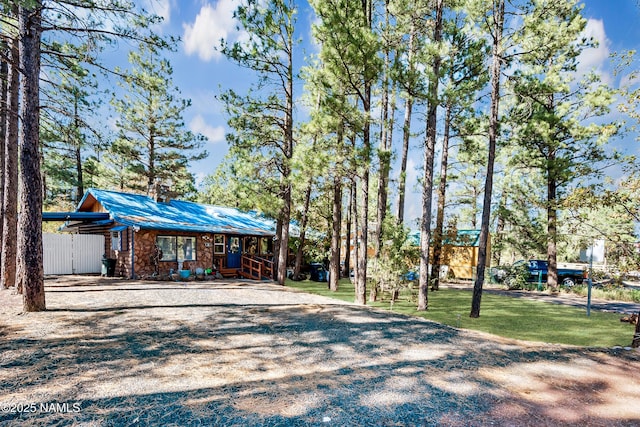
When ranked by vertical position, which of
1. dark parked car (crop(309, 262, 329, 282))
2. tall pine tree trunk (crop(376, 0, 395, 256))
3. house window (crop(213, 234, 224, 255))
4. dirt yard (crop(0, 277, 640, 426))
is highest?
tall pine tree trunk (crop(376, 0, 395, 256))

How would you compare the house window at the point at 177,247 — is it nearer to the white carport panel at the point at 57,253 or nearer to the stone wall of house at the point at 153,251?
the stone wall of house at the point at 153,251

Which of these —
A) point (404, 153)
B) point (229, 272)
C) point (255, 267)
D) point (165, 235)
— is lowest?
point (229, 272)

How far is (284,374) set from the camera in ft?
14.8

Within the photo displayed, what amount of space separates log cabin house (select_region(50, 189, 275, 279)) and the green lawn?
687cm

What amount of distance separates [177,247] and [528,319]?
14.7m

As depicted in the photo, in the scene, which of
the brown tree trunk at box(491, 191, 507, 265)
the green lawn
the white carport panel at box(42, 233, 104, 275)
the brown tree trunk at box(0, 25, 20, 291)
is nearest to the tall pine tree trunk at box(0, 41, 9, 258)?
the brown tree trunk at box(0, 25, 20, 291)

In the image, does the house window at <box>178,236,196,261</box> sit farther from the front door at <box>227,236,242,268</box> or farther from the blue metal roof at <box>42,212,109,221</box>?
the blue metal roof at <box>42,212,109,221</box>

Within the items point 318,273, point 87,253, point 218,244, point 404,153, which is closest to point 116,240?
point 87,253

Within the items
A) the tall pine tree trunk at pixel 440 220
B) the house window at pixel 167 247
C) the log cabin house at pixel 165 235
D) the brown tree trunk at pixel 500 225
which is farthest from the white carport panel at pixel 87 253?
the brown tree trunk at pixel 500 225

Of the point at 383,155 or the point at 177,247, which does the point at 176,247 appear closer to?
the point at 177,247

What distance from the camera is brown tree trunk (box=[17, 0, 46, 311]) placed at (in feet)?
22.2

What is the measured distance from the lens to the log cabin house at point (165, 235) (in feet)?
44.7

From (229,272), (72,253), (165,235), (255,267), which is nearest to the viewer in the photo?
A: (165,235)

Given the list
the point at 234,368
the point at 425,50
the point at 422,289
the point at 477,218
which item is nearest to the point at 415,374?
the point at 234,368
